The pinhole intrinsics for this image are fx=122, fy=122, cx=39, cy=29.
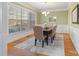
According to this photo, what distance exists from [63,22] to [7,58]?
11087 mm

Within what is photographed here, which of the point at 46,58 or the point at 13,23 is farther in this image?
the point at 13,23

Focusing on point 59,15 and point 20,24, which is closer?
point 20,24

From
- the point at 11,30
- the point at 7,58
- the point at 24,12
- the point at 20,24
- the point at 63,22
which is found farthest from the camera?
the point at 63,22

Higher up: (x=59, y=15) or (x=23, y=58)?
(x=59, y=15)

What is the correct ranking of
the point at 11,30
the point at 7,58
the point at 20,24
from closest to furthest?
the point at 7,58, the point at 11,30, the point at 20,24

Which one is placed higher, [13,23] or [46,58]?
[13,23]

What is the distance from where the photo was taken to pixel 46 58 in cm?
94

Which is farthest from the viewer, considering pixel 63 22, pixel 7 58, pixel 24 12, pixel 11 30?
pixel 63 22

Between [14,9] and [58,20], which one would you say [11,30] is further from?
[58,20]

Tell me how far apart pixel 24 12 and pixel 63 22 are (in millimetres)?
4772

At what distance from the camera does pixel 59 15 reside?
1170 cm

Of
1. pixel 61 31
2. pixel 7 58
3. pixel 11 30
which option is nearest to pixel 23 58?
pixel 7 58

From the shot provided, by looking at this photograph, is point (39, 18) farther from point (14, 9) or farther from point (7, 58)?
point (7, 58)

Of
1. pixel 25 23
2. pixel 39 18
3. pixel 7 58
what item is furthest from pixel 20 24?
pixel 7 58
